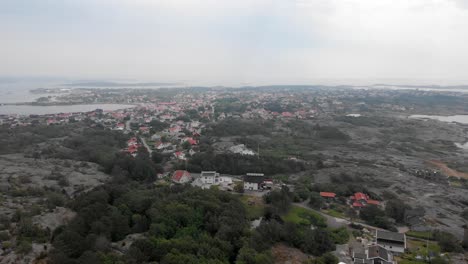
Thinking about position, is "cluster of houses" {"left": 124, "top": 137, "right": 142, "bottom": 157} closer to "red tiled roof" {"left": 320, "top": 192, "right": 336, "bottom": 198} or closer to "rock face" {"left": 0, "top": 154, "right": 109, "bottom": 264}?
"rock face" {"left": 0, "top": 154, "right": 109, "bottom": 264}

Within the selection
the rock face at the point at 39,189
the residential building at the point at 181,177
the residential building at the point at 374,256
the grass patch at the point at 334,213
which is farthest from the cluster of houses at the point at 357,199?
the rock face at the point at 39,189

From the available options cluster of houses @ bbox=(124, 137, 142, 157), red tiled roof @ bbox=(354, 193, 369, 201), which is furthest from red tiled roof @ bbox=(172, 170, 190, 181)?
red tiled roof @ bbox=(354, 193, 369, 201)

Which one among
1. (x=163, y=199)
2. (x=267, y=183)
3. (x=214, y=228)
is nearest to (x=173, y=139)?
(x=267, y=183)

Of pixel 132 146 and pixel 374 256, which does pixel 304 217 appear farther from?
pixel 132 146

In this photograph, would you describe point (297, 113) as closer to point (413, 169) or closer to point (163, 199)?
point (413, 169)

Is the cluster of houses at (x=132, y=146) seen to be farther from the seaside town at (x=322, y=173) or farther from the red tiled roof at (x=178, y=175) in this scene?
the red tiled roof at (x=178, y=175)

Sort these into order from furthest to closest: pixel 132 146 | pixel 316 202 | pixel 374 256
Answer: pixel 132 146
pixel 316 202
pixel 374 256

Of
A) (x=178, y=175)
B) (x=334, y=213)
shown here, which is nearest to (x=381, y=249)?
(x=334, y=213)
